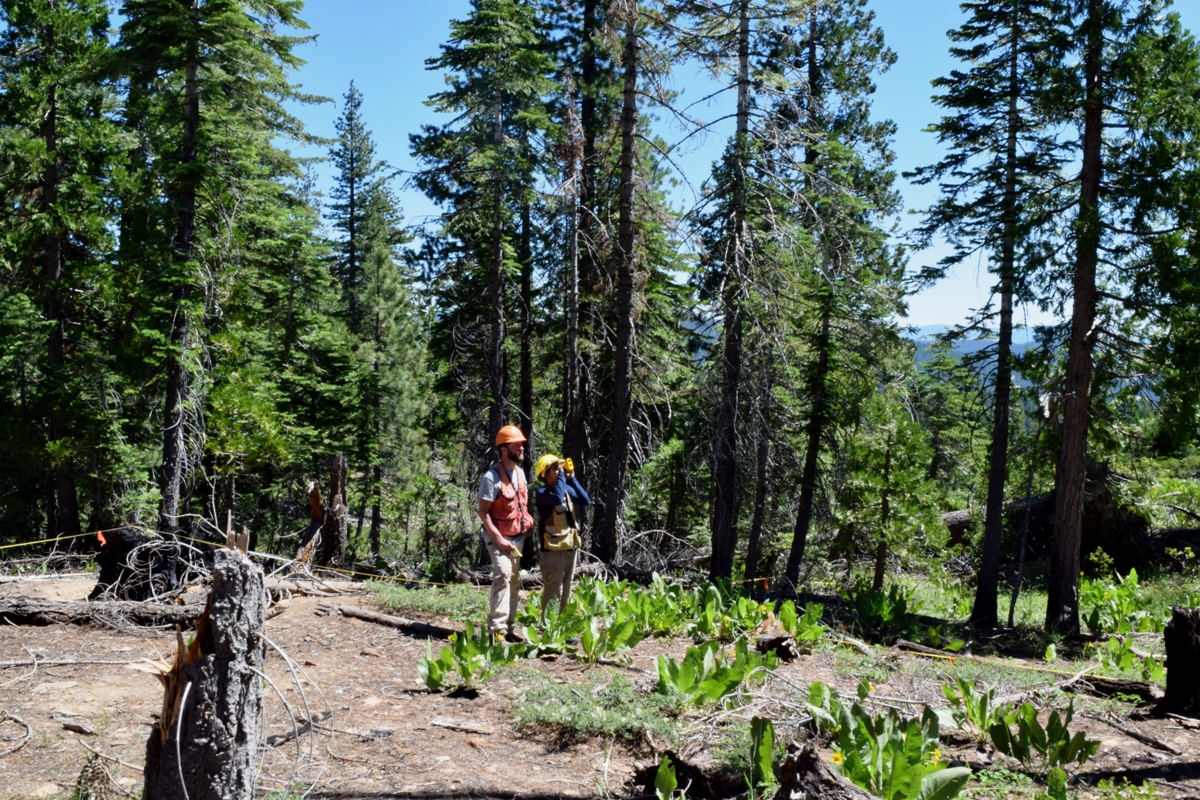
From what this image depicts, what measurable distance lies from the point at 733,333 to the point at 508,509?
22.1 ft

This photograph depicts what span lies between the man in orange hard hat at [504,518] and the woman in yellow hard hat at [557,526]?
0.71ft

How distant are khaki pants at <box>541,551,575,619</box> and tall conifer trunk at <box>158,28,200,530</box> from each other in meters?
8.56

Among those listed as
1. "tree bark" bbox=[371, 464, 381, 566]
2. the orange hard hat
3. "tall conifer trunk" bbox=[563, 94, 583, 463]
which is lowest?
"tree bark" bbox=[371, 464, 381, 566]

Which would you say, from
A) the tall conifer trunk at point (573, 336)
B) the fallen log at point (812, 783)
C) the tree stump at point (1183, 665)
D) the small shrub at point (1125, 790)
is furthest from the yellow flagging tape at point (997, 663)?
the tall conifer trunk at point (573, 336)

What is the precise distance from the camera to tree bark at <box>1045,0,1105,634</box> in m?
11.9

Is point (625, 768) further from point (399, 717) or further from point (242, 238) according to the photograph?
point (242, 238)

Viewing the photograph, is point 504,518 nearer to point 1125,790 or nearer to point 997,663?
point 1125,790

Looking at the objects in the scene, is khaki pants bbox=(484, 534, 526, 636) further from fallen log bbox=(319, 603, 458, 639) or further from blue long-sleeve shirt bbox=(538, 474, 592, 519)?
fallen log bbox=(319, 603, 458, 639)

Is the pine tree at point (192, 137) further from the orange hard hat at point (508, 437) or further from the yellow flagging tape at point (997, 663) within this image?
the yellow flagging tape at point (997, 663)

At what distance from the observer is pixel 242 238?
1529 centimetres

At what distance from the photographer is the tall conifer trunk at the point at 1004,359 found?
1510cm

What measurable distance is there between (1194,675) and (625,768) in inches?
178

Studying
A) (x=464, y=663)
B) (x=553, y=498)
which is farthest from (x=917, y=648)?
(x=464, y=663)

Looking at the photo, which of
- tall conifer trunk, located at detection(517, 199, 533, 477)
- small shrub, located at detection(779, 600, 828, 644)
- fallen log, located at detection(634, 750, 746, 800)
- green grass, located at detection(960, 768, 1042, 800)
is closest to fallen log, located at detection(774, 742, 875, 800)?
fallen log, located at detection(634, 750, 746, 800)
